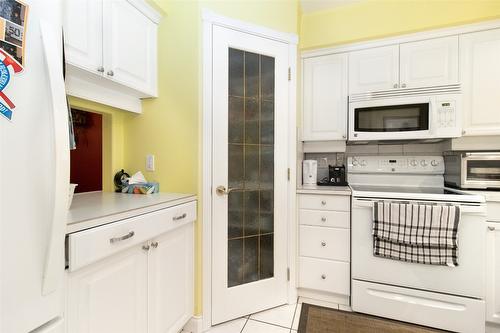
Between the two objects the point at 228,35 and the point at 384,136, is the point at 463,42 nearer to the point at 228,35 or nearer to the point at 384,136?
the point at 384,136

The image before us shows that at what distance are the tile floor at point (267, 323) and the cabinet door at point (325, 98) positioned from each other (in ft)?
5.11

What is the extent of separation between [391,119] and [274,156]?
1114mm

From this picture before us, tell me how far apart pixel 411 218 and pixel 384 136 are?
75 centimetres

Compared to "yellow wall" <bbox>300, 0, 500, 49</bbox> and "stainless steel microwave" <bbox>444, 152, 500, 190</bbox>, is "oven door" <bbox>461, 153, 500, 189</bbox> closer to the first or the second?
"stainless steel microwave" <bbox>444, 152, 500, 190</bbox>

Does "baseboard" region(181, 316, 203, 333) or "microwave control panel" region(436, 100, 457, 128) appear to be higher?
"microwave control panel" region(436, 100, 457, 128)

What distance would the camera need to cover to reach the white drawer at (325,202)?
6.43ft

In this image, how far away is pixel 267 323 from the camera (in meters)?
1.75

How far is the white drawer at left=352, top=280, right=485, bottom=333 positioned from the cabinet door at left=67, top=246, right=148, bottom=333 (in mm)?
1584

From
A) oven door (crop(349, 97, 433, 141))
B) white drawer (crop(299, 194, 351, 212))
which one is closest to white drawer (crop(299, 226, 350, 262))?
white drawer (crop(299, 194, 351, 212))

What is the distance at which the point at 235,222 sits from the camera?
1797 mm

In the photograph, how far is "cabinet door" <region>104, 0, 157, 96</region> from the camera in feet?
4.64

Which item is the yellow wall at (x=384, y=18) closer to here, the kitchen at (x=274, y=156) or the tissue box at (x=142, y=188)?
the kitchen at (x=274, y=156)

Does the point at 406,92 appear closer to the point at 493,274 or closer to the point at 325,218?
the point at 325,218

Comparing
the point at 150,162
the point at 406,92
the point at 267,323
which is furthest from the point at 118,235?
the point at 406,92
